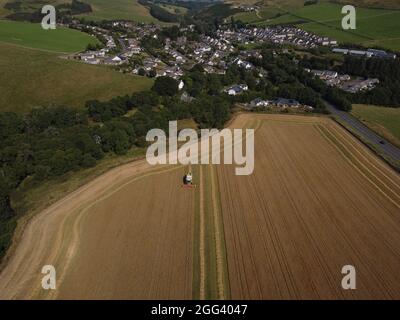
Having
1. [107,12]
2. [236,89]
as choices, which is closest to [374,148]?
[236,89]

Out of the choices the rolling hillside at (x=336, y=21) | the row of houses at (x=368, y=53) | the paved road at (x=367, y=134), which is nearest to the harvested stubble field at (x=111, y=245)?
the paved road at (x=367, y=134)

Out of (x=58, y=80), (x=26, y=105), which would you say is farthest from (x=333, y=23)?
(x=26, y=105)

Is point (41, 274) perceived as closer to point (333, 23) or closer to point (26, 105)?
point (26, 105)

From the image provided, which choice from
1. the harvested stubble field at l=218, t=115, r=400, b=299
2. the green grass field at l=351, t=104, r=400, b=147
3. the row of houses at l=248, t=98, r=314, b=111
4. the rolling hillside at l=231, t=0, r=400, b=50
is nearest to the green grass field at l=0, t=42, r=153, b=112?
the row of houses at l=248, t=98, r=314, b=111

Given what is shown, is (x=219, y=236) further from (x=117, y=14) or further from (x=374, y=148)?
(x=117, y=14)

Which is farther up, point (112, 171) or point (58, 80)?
point (58, 80)

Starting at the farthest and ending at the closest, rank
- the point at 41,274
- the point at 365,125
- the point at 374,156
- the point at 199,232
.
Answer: the point at 365,125 → the point at 374,156 → the point at 199,232 → the point at 41,274
